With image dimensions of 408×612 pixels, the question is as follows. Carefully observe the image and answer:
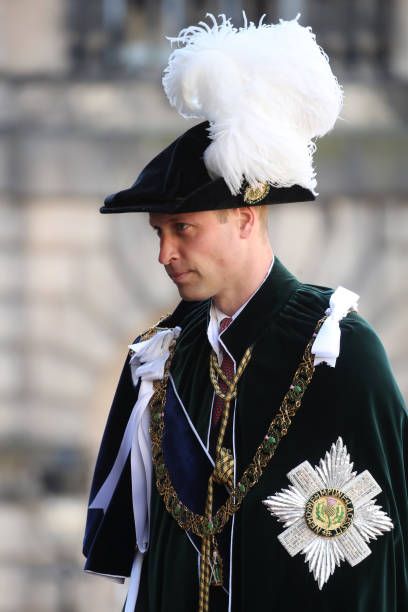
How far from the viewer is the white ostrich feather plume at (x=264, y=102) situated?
3254 mm

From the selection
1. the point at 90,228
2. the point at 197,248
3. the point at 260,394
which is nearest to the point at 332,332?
the point at 260,394

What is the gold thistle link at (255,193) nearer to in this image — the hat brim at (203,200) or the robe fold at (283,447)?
the hat brim at (203,200)

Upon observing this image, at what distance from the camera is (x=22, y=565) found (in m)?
9.10

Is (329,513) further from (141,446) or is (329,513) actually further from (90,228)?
(90,228)

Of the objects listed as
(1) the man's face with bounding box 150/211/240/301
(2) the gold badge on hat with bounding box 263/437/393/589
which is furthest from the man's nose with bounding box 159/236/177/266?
(2) the gold badge on hat with bounding box 263/437/393/589

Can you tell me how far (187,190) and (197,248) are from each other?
12 cm

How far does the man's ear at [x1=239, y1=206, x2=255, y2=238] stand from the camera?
3.33 metres

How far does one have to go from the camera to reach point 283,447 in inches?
129

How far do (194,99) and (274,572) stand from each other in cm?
100

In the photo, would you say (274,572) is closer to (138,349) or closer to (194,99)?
(138,349)

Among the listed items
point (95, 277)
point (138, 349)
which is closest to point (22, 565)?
point (95, 277)

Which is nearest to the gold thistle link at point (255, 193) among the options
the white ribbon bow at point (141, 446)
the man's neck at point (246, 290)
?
the man's neck at point (246, 290)

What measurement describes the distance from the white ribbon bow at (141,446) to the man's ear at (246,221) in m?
0.38

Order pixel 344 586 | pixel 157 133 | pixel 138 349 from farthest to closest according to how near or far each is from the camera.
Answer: pixel 157 133, pixel 138 349, pixel 344 586
